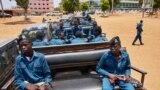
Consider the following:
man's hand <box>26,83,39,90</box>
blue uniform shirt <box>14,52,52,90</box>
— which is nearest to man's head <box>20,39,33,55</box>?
blue uniform shirt <box>14,52,52,90</box>

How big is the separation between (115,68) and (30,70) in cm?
171

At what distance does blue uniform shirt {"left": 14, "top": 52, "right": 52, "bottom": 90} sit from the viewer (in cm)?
544

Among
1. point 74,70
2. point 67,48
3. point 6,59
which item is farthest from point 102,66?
point 6,59

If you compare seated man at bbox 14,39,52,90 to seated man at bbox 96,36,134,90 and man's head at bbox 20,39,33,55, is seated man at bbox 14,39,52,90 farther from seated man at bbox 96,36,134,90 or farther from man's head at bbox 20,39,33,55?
seated man at bbox 96,36,134,90

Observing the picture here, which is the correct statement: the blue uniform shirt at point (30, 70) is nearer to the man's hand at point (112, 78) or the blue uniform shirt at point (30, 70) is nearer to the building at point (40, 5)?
the man's hand at point (112, 78)

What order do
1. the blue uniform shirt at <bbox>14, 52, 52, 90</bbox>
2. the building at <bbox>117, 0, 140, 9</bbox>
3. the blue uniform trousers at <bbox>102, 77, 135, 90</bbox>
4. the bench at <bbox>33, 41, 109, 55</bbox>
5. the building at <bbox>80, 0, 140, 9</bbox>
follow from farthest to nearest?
1. the building at <bbox>117, 0, 140, 9</bbox>
2. the building at <bbox>80, 0, 140, 9</bbox>
3. the bench at <bbox>33, 41, 109, 55</bbox>
4. the blue uniform trousers at <bbox>102, 77, 135, 90</bbox>
5. the blue uniform shirt at <bbox>14, 52, 52, 90</bbox>

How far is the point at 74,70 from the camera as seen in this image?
7.05m

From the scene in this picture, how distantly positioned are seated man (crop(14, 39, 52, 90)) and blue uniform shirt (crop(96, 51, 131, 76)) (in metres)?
1.16

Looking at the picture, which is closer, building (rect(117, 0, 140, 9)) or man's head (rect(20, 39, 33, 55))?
man's head (rect(20, 39, 33, 55))

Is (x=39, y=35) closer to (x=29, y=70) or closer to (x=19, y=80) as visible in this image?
(x=29, y=70)

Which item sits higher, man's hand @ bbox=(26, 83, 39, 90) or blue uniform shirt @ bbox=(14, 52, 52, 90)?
blue uniform shirt @ bbox=(14, 52, 52, 90)

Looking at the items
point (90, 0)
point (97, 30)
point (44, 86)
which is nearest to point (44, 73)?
point (44, 86)

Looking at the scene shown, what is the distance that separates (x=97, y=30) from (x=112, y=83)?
5142mm

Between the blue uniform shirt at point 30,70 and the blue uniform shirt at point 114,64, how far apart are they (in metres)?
1.16
